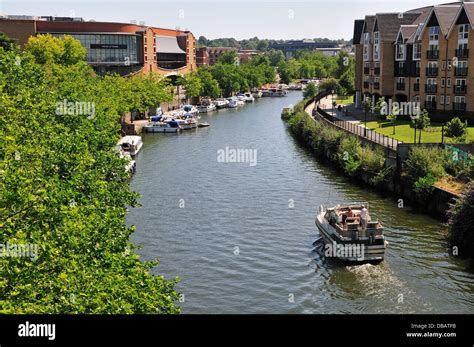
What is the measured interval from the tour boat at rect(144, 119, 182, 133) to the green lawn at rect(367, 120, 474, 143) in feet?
82.0

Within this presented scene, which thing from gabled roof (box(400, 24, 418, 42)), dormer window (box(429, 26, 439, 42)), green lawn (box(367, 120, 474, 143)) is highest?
gabled roof (box(400, 24, 418, 42))

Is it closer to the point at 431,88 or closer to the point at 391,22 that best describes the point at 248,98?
the point at 391,22

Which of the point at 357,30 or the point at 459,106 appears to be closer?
the point at 459,106

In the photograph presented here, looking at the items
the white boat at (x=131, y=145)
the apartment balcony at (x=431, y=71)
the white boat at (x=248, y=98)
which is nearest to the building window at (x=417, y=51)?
the apartment balcony at (x=431, y=71)

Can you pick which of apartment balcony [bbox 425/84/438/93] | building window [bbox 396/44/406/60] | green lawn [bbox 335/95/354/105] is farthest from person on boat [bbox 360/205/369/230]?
green lawn [bbox 335/95/354/105]

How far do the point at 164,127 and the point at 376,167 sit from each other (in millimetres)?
38640

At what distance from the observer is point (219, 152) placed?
188 ft

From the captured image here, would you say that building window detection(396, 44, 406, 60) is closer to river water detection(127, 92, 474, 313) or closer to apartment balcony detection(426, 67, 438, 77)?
apartment balcony detection(426, 67, 438, 77)

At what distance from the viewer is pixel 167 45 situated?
124500 millimetres

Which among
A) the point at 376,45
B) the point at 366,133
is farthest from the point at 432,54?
the point at 366,133

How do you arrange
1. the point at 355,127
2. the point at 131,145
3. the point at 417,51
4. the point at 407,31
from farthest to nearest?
the point at 407,31
the point at 417,51
the point at 355,127
the point at 131,145

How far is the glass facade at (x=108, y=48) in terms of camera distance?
102 meters

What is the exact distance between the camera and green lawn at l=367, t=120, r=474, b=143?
49.5 metres

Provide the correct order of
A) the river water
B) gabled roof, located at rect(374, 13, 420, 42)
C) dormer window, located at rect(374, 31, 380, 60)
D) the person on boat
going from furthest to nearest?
dormer window, located at rect(374, 31, 380, 60) < gabled roof, located at rect(374, 13, 420, 42) < the person on boat < the river water
